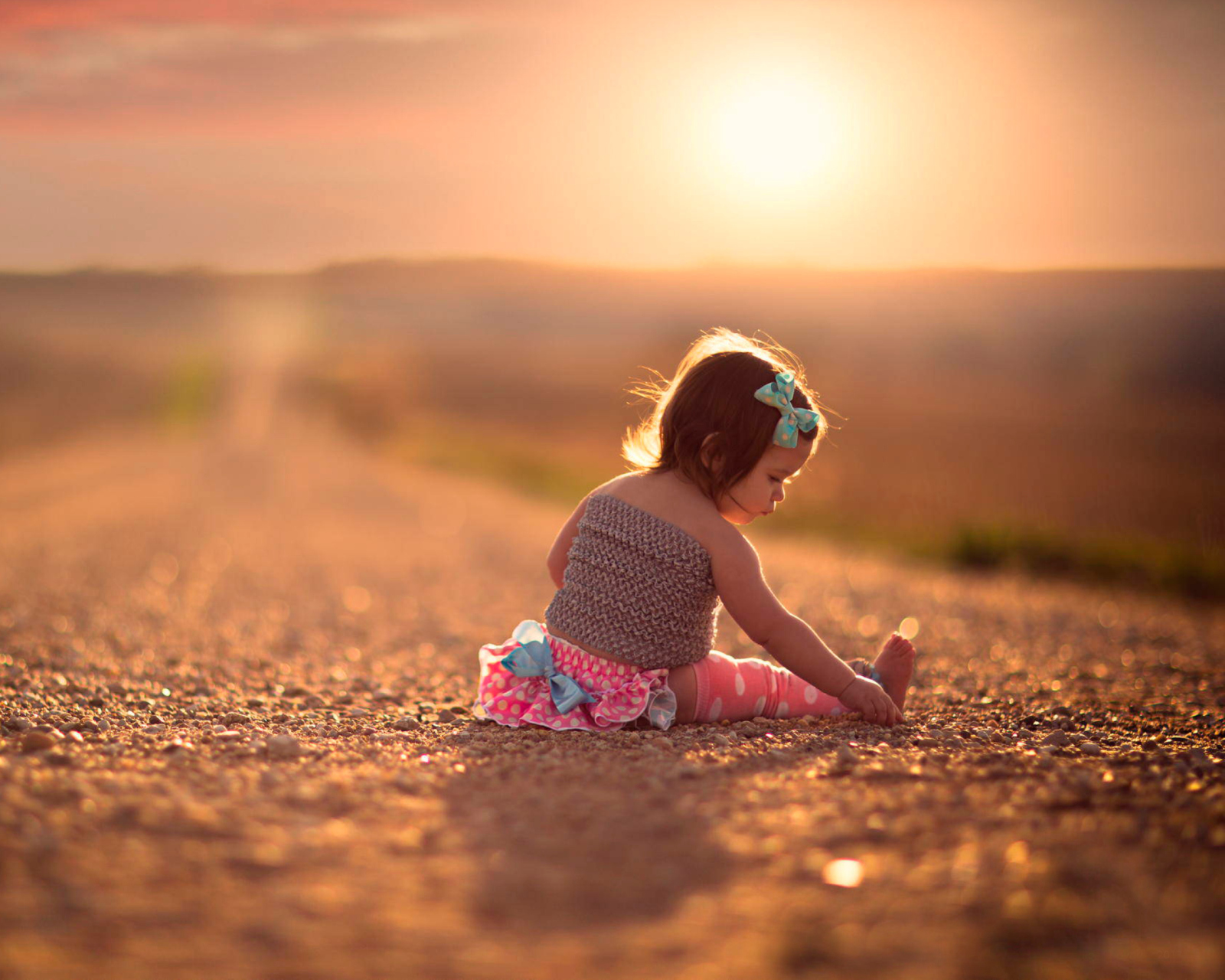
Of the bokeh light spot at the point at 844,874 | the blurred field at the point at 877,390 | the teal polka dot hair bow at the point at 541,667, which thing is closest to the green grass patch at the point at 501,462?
the blurred field at the point at 877,390

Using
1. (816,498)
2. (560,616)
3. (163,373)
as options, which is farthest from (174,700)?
(163,373)

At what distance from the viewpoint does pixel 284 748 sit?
276 cm

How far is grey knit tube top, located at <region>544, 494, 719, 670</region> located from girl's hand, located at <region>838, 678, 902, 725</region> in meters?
0.53

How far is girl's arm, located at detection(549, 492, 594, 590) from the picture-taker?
3652 millimetres

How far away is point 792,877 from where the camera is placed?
74.8 inches

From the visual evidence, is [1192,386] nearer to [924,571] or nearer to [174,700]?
[924,571]

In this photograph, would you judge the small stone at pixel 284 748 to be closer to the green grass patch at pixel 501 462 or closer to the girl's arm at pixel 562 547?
the girl's arm at pixel 562 547

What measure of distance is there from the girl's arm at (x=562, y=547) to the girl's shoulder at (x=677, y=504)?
8.9 inches

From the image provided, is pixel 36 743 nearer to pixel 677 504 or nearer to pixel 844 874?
pixel 677 504

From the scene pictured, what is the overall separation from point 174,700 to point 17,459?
21.6 meters

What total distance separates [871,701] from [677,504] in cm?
95

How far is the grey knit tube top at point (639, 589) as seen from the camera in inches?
130

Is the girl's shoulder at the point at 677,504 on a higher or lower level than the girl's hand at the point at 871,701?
higher

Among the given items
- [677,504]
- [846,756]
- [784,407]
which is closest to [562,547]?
[677,504]
